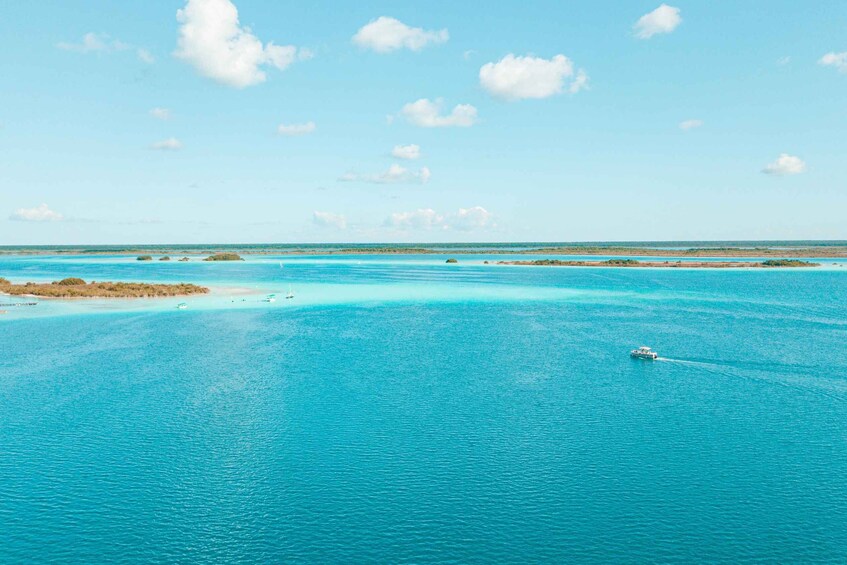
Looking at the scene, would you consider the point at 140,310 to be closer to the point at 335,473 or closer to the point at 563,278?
the point at 335,473

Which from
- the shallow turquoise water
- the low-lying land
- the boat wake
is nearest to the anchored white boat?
the shallow turquoise water

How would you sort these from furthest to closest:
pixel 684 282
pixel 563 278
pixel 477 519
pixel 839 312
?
1. pixel 563 278
2. pixel 684 282
3. pixel 839 312
4. pixel 477 519

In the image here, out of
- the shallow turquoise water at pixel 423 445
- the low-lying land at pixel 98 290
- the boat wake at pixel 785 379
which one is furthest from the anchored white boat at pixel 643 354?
the low-lying land at pixel 98 290

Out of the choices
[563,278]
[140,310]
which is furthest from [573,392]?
[563,278]

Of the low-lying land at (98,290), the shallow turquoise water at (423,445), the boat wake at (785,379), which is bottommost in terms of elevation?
the shallow turquoise water at (423,445)

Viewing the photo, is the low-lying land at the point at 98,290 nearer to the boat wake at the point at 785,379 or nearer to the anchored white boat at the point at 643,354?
the anchored white boat at the point at 643,354

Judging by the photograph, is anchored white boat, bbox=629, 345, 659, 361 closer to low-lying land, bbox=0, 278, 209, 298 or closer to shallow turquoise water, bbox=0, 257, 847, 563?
shallow turquoise water, bbox=0, 257, 847, 563
